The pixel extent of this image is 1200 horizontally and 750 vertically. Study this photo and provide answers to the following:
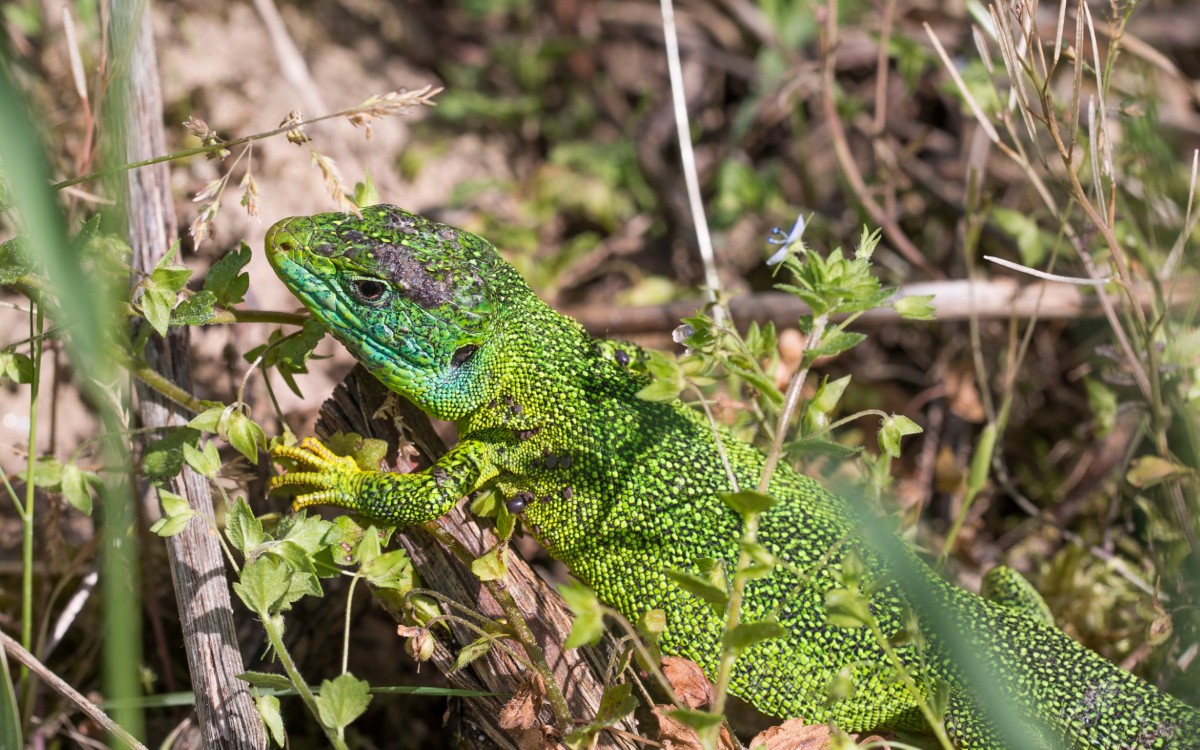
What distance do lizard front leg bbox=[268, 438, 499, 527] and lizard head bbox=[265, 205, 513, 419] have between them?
22cm

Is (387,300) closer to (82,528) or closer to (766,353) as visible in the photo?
(766,353)

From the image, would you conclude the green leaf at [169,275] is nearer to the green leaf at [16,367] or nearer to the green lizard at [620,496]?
the green lizard at [620,496]

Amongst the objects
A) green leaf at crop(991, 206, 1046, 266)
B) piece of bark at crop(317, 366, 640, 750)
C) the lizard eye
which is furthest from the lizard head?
green leaf at crop(991, 206, 1046, 266)

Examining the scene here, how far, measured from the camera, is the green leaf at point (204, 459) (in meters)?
2.53

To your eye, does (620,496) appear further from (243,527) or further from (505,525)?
(243,527)

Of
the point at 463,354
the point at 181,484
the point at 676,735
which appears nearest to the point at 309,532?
the point at 181,484

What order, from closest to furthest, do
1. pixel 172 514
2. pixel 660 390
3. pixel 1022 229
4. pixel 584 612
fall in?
pixel 584 612
pixel 660 390
pixel 172 514
pixel 1022 229

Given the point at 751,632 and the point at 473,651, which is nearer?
the point at 751,632

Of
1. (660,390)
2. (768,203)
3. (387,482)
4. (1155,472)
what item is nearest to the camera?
(660,390)

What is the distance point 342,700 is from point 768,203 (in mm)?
4389

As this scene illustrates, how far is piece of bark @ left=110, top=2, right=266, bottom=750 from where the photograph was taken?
2684mm

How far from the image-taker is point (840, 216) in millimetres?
5867

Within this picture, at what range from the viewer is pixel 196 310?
2621mm

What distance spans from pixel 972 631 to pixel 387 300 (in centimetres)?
210
